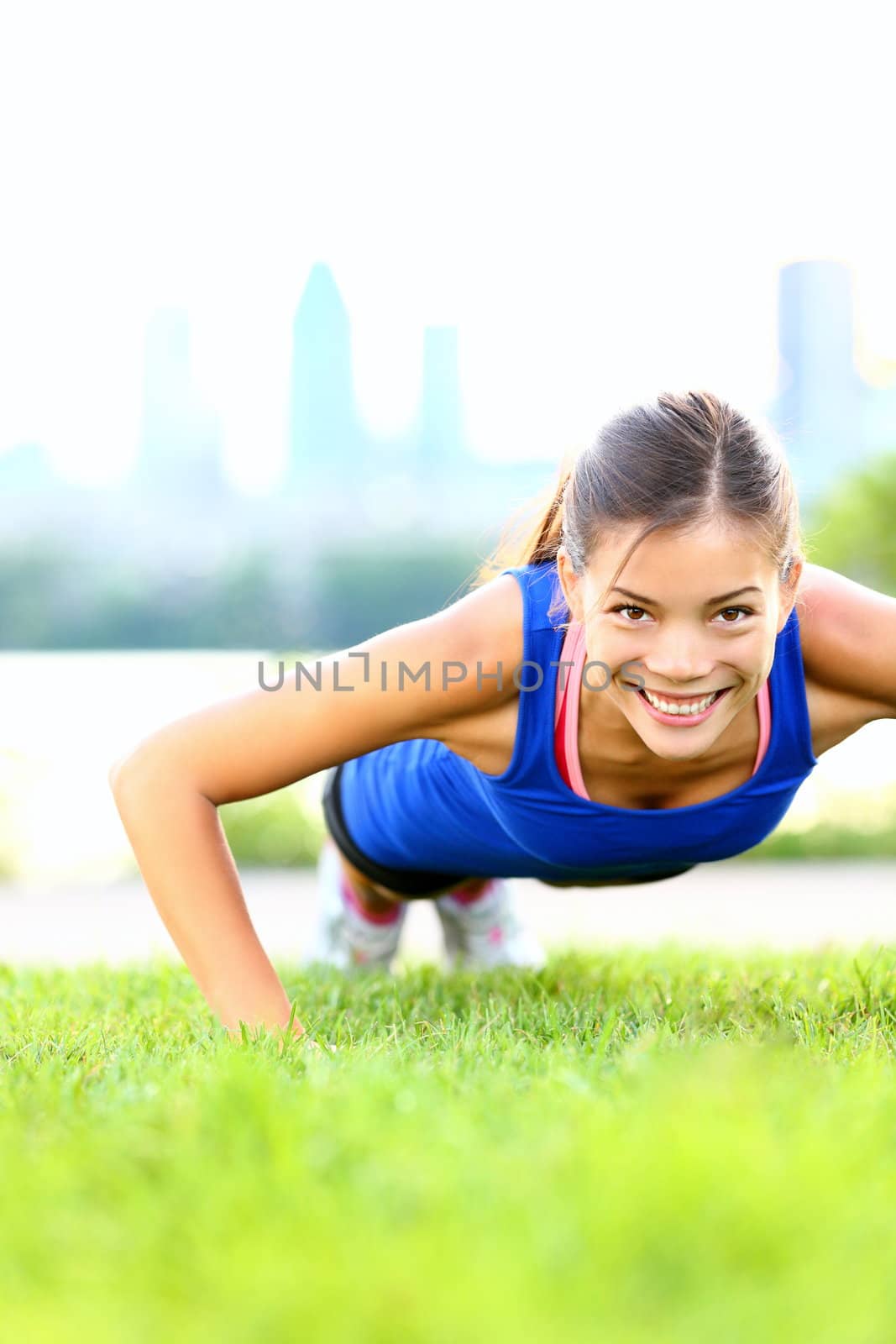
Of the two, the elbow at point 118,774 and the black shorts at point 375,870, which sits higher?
the elbow at point 118,774

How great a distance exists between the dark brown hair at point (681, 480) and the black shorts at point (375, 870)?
136cm

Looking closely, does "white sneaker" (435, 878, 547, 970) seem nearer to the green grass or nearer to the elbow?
the elbow

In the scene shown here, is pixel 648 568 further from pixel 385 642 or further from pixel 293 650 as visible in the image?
pixel 293 650

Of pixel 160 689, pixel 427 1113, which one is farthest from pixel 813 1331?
pixel 160 689

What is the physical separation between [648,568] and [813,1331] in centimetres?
134

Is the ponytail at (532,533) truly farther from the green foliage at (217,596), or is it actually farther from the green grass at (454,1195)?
the green foliage at (217,596)

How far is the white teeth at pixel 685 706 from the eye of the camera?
7.76ft

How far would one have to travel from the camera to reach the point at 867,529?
410 inches

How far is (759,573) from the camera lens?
7.47 feet

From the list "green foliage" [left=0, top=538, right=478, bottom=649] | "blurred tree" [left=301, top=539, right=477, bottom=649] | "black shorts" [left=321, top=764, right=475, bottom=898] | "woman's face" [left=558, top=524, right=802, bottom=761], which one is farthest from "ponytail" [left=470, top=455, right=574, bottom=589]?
"blurred tree" [left=301, top=539, right=477, bottom=649]

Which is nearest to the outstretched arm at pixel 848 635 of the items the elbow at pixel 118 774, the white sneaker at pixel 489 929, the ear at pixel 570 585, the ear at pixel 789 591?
the ear at pixel 789 591

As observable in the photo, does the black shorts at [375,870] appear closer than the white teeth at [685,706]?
No

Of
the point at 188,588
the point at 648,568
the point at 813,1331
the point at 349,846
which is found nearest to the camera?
the point at 813,1331

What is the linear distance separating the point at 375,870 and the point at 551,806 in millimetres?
1041
